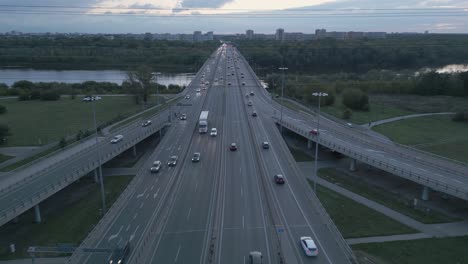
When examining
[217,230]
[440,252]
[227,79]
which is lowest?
[440,252]

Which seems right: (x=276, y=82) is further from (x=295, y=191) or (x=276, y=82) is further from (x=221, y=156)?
(x=295, y=191)

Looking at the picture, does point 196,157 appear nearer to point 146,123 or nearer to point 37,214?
point 37,214

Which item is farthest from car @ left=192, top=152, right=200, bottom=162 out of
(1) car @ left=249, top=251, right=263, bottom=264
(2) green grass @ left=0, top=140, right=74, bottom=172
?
(2) green grass @ left=0, top=140, right=74, bottom=172

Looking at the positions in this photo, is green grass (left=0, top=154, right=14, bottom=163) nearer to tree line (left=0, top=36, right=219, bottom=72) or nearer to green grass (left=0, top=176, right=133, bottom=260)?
green grass (left=0, top=176, right=133, bottom=260)

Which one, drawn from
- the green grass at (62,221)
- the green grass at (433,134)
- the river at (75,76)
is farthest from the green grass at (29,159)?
the river at (75,76)

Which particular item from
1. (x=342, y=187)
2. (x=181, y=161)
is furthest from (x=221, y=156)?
(x=342, y=187)

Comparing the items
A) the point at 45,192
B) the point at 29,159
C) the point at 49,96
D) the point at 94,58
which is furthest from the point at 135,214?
the point at 94,58
